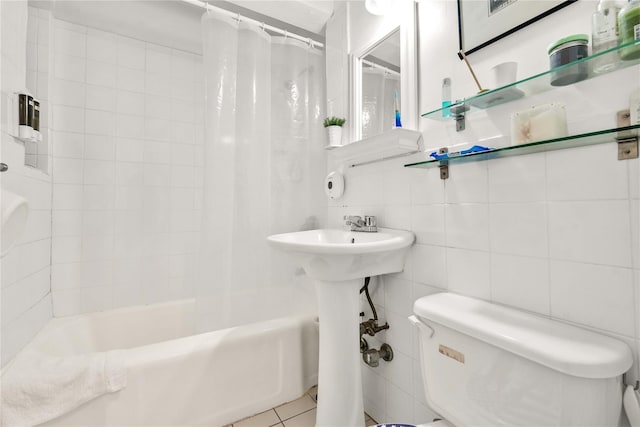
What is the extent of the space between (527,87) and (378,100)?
0.70 meters

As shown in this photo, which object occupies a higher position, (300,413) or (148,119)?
(148,119)

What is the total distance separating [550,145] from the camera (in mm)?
726

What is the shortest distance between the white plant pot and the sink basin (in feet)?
1.90

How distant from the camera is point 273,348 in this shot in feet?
4.53

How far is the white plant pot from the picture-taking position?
1508 millimetres

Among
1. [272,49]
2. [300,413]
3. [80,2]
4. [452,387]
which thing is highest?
[80,2]

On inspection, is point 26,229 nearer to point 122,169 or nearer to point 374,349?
point 122,169

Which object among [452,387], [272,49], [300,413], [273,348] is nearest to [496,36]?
[452,387]

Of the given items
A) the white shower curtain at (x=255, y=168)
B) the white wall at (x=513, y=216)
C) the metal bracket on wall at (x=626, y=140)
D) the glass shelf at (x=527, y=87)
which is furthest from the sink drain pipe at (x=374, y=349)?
the metal bracket on wall at (x=626, y=140)

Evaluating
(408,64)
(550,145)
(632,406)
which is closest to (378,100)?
(408,64)

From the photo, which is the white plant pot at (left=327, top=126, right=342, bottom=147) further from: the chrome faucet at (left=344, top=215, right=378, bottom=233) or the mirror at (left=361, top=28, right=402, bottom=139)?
the chrome faucet at (left=344, top=215, right=378, bottom=233)

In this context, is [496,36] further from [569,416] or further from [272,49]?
[272,49]

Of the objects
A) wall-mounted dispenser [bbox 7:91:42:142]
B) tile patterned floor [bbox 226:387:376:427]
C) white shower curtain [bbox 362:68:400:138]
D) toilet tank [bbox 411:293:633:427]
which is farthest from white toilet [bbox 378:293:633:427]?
wall-mounted dispenser [bbox 7:91:42:142]

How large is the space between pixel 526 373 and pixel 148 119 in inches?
88.7
